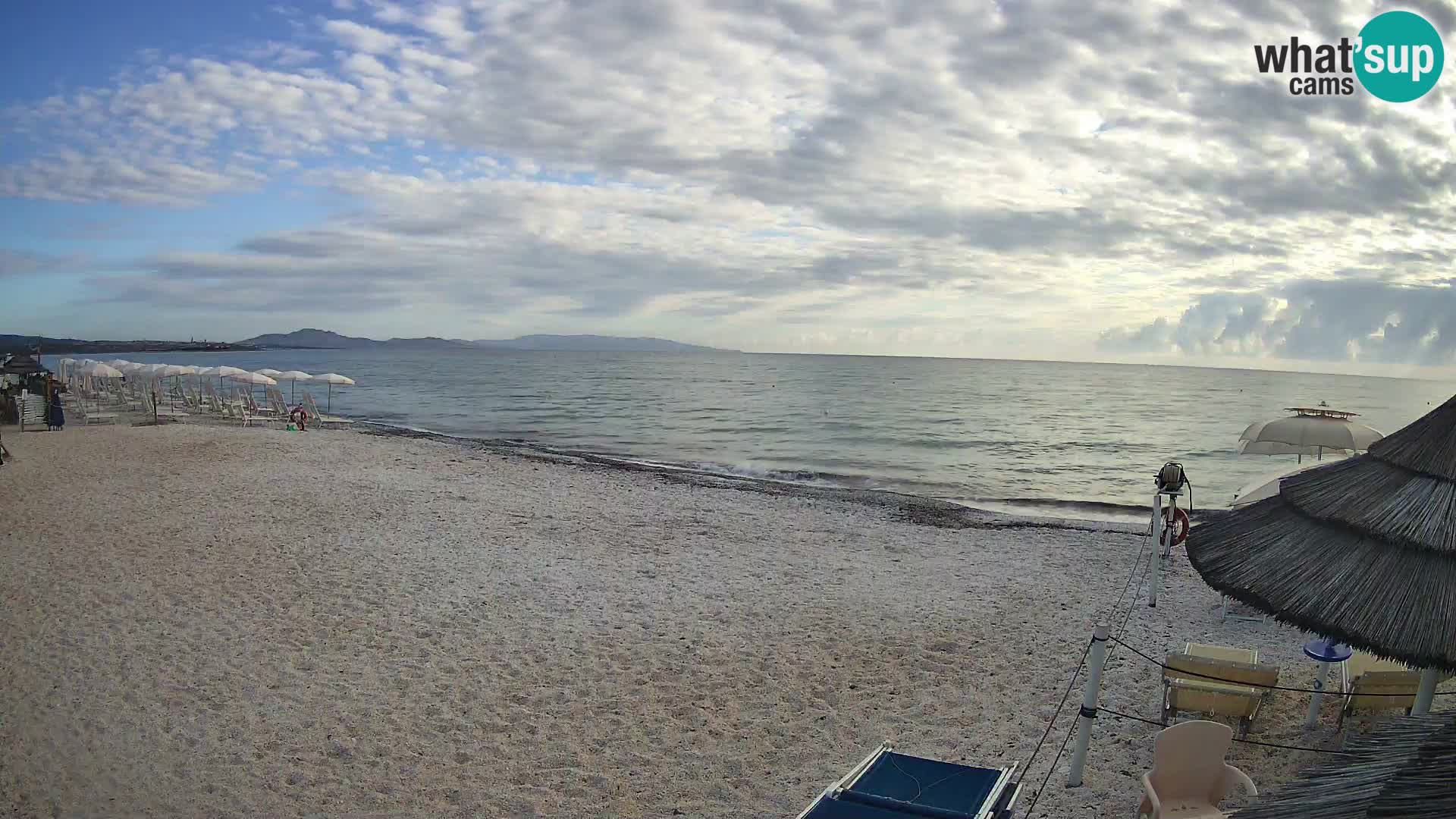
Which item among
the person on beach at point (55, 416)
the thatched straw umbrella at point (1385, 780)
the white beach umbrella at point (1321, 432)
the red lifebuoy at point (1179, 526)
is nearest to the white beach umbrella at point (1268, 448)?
the white beach umbrella at point (1321, 432)

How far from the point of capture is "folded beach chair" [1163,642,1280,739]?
569 centimetres

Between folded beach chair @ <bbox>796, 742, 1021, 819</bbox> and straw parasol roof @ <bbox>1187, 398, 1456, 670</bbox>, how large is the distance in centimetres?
185

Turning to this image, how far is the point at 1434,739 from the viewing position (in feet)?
6.59

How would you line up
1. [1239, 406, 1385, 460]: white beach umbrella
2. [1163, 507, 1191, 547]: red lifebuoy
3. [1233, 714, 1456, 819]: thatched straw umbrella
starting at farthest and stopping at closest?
1. [1163, 507, 1191, 547]: red lifebuoy
2. [1239, 406, 1385, 460]: white beach umbrella
3. [1233, 714, 1456, 819]: thatched straw umbrella

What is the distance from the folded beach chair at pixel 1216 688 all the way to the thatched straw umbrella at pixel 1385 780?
146 inches

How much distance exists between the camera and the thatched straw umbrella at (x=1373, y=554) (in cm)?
402

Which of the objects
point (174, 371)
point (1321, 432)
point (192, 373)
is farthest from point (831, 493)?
point (174, 371)

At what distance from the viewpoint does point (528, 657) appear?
7.07m

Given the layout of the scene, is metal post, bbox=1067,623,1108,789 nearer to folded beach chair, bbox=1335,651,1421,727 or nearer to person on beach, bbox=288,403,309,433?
folded beach chair, bbox=1335,651,1421,727

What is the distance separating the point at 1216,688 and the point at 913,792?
2939mm

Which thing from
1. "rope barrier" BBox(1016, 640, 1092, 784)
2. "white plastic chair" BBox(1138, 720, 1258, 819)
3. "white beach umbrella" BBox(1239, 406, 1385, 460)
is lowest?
"rope barrier" BBox(1016, 640, 1092, 784)

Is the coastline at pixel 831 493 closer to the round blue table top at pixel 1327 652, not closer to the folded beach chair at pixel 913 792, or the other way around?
the round blue table top at pixel 1327 652

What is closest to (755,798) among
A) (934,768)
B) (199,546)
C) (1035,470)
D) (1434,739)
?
(934,768)

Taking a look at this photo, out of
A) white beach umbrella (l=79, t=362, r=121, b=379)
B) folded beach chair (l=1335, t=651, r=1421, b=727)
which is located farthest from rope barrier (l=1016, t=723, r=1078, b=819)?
white beach umbrella (l=79, t=362, r=121, b=379)
